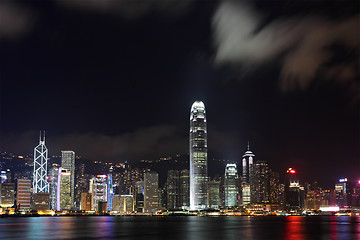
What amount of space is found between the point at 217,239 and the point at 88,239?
23.4 m

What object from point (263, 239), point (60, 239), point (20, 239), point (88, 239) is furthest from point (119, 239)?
point (263, 239)

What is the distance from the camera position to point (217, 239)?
255ft

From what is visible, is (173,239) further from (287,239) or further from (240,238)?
(287,239)

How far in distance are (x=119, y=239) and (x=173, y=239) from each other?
34.7ft

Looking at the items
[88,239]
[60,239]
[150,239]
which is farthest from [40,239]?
[150,239]

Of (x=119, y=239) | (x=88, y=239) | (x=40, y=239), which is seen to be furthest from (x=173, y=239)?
(x=40, y=239)

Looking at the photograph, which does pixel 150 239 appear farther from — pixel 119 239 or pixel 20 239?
pixel 20 239

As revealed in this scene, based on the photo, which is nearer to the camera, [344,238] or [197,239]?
[197,239]

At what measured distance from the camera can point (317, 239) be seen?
3068 inches

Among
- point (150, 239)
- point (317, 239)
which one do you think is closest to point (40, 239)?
point (150, 239)

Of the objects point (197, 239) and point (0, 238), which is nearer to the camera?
point (197, 239)

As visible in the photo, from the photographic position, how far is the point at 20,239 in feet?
259

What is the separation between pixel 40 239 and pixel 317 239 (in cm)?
4913

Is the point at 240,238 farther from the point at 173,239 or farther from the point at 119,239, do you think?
the point at 119,239
